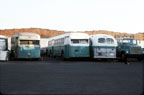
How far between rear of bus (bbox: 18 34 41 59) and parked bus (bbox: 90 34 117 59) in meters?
5.57

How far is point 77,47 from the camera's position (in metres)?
27.5

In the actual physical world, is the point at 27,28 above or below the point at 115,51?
above

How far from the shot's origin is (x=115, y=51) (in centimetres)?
→ 2720

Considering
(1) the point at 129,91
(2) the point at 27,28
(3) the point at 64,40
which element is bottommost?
(1) the point at 129,91

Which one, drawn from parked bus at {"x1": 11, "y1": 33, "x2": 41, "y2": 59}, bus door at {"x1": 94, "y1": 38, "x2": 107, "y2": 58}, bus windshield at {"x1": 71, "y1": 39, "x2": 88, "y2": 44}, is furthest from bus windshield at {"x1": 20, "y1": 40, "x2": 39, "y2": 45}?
bus door at {"x1": 94, "y1": 38, "x2": 107, "y2": 58}

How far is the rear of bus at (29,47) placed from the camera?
2734 centimetres

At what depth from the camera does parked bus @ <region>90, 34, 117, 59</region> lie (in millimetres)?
26938

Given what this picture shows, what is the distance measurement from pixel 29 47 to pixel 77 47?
4.72m

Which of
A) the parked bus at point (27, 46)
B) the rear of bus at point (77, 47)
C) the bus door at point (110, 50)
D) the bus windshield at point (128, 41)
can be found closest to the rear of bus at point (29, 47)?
the parked bus at point (27, 46)

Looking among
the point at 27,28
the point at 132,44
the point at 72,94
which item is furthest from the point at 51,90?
the point at 27,28

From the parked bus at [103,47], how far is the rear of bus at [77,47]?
0.69m

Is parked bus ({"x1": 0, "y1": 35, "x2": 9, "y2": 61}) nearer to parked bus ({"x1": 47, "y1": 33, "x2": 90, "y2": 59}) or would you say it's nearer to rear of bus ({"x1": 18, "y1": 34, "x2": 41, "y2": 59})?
rear of bus ({"x1": 18, "y1": 34, "x2": 41, "y2": 59})

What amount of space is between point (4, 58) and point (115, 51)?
1064 centimetres

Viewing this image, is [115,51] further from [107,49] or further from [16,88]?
[16,88]
